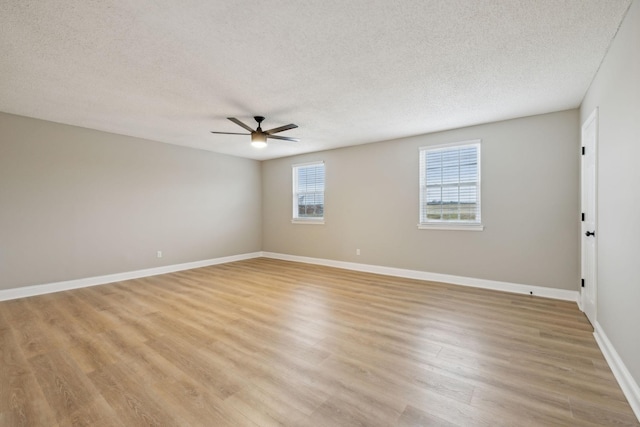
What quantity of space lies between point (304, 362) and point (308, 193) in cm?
475

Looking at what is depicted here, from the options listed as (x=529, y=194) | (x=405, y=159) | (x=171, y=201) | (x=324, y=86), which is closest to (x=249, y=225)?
(x=171, y=201)

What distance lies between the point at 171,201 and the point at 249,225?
206cm

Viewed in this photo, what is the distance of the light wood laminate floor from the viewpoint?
5.67 feet

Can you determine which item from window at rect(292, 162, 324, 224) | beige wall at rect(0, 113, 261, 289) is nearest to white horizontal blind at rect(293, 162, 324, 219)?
window at rect(292, 162, 324, 224)

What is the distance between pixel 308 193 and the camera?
6730 millimetres

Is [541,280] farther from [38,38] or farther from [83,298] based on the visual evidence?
[83,298]

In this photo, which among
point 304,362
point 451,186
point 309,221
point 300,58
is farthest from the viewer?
point 309,221

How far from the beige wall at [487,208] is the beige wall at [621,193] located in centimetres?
134

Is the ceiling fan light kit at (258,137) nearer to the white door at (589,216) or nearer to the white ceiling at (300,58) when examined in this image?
the white ceiling at (300,58)

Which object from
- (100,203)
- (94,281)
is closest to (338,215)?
(100,203)

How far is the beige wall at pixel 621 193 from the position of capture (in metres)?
1.81

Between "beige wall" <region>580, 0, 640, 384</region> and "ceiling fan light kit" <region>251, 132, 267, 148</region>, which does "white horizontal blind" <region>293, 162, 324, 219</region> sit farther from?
"beige wall" <region>580, 0, 640, 384</region>

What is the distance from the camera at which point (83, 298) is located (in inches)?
158

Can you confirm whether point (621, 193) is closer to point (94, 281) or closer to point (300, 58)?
point (300, 58)
